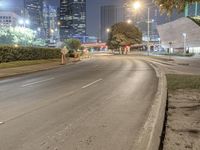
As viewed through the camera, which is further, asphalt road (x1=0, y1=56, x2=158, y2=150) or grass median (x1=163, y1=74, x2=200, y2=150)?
asphalt road (x1=0, y1=56, x2=158, y2=150)

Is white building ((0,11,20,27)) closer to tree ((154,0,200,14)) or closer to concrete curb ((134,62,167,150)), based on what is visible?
tree ((154,0,200,14))

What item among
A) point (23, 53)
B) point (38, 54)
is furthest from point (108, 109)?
point (38, 54)

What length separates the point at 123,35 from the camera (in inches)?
4250

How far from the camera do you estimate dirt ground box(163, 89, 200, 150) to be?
6.41 metres

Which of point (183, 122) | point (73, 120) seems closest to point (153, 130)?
point (183, 122)

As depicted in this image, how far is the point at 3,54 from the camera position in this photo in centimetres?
3622

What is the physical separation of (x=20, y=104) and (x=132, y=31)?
99.7 m

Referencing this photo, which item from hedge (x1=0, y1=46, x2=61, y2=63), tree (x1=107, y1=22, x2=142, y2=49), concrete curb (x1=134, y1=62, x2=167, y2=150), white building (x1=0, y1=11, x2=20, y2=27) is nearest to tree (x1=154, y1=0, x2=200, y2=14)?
concrete curb (x1=134, y1=62, x2=167, y2=150)

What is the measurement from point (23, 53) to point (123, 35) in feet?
227

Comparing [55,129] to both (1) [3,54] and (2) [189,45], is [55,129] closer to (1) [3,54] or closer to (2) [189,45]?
(1) [3,54]

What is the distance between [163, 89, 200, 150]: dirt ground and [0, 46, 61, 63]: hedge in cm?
2764

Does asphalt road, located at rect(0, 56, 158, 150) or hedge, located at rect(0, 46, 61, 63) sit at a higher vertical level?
hedge, located at rect(0, 46, 61, 63)

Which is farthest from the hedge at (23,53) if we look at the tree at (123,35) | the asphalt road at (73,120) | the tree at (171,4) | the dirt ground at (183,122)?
the tree at (123,35)

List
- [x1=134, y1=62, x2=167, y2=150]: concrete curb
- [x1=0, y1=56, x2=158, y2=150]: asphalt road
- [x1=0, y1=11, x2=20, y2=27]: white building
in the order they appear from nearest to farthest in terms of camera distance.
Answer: [x1=134, y1=62, x2=167, y2=150]: concrete curb
[x1=0, y1=56, x2=158, y2=150]: asphalt road
[x1=0, y1=11, x2=20, y2=27]: white building
